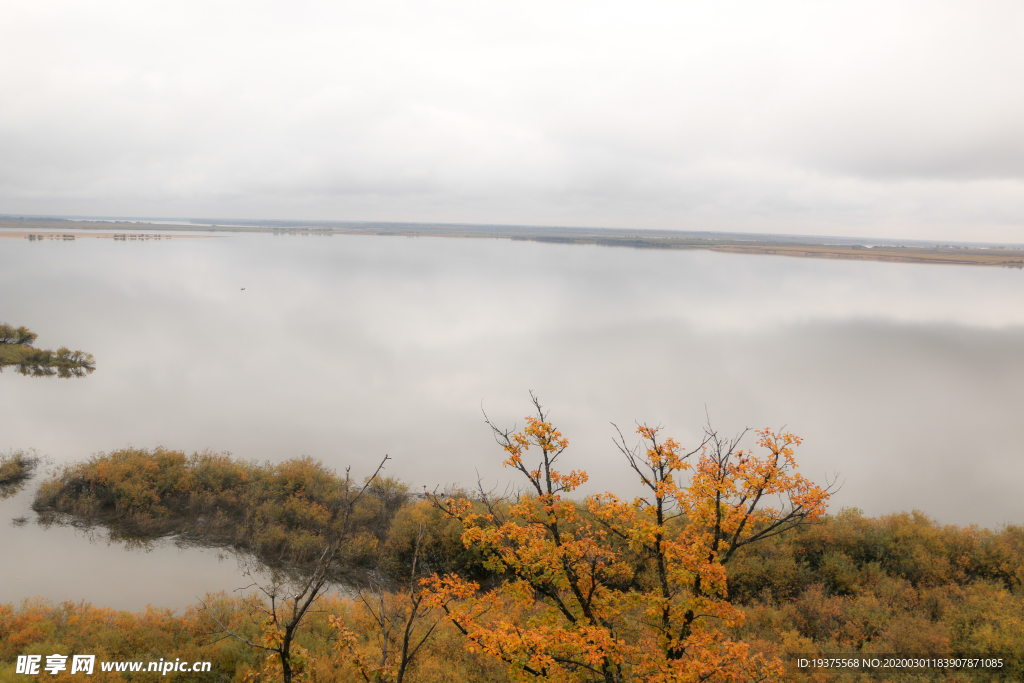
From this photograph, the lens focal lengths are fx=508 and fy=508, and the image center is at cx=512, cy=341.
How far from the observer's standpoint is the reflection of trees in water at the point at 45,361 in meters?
31.3

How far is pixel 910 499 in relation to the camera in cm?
1897

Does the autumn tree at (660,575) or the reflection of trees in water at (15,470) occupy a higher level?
the autumn tree at (660,575)

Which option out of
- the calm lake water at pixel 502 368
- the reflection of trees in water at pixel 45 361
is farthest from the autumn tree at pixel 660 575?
the reflection of trees in water at pixel 45 361

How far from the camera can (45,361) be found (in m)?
32.6

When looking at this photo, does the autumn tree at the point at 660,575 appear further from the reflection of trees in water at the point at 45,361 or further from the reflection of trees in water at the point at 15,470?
the reflection of trees in water at the point at 45,361

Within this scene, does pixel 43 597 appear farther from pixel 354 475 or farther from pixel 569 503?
pixel 569 503

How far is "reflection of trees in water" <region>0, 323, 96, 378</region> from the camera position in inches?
1231

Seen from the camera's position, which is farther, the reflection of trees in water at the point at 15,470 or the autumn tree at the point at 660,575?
the reflection of trees in water at the point at 15,470

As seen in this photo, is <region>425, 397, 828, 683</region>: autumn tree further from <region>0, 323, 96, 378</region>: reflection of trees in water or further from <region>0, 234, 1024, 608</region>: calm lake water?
<region>0, 323, 96, 378</region>: reflection of trees in water

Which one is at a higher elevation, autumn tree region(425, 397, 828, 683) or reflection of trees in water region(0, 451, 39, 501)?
autumn tree region(425, 397, 828, 683)

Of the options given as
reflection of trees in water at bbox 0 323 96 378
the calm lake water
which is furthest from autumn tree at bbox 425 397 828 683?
reflection of trees in water at bbox 0 323 96 378

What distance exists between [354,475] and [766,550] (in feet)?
48.9

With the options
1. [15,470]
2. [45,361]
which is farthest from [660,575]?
[45,361]

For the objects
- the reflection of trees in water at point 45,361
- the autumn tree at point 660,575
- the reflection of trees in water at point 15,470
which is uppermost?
the autumn tree at point 660,575
